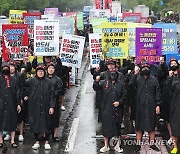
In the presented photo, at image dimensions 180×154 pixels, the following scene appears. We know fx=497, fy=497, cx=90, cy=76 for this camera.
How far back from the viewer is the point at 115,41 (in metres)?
12.0

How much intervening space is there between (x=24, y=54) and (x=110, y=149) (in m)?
3.60


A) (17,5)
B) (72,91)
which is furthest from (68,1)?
(72,91)

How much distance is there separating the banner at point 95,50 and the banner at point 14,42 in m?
2.72

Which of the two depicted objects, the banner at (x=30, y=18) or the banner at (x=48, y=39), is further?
the banner at (x=30, y=18)

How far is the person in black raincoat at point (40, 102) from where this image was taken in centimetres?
963

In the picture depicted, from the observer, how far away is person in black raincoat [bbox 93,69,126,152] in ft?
30.6

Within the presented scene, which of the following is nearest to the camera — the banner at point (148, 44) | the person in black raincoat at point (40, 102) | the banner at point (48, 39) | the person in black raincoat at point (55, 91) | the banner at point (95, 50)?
the person in black raincoat at point (40, 102)

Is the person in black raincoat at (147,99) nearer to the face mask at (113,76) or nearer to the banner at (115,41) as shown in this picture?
the face mask at (113,76)

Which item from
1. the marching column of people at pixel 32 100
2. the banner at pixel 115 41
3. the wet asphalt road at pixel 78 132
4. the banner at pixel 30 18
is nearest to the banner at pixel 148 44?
the banner at pixel 115 41

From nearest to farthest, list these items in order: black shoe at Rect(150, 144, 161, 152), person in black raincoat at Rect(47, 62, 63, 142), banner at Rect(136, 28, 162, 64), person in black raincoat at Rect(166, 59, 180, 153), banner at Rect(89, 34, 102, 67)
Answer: person in black raincoat at Rect(166, 59, 180, 153) < black shoe at Rect(150, 144, 161, 152) < person in black raincoat at Rect(47, 62, 63, 142) < banner at Rect(136, 28, 162, 64) < banner at Rect(89, 34, 102, 67)

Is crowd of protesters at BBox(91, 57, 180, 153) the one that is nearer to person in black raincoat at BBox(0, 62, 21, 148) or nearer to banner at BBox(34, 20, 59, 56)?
person in black raincoat at BBox(0, 62, 21, 148)

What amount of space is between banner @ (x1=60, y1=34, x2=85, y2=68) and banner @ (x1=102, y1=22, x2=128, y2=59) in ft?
7.85

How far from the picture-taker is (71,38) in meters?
14.5

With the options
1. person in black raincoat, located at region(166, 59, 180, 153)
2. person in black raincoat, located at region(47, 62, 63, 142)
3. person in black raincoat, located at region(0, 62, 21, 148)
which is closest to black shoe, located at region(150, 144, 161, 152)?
person in black raincoat, located at region(166, 59, 180, 153)
